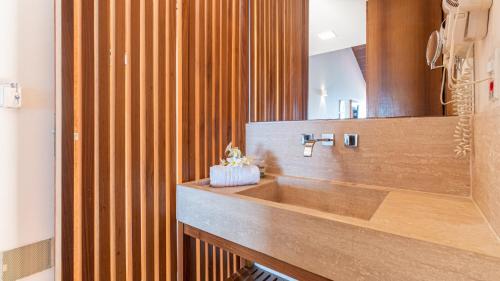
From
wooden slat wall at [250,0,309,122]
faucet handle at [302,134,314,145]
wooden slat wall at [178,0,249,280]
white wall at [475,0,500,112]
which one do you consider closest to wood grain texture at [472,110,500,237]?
white wall at [475,0,500,112]

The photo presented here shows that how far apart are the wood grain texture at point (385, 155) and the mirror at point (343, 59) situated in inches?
3.6

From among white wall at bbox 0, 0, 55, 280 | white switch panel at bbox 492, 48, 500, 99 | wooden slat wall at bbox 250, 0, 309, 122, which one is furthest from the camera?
wooden slat wall at bbox 250, 0, 309, 122

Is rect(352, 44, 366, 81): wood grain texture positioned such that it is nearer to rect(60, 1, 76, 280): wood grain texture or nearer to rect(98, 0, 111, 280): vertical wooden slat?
rect(98, 0, 111, 280): vertical wooden slat

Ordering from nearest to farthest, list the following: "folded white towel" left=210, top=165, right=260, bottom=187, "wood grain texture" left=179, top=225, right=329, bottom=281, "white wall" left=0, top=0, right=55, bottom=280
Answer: "wood grain texture" left=179, top=225, right=329, bottom=281, "white wall" left=0, top=0, right=55, bottom=280, "folded white towel" left=210, top=165, right=260, bottom=187

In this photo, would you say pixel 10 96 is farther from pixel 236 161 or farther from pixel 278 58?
pixel 278 58

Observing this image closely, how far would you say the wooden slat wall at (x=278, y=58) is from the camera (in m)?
1.65

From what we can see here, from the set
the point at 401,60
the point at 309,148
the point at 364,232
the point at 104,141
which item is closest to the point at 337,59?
the point at 401,60

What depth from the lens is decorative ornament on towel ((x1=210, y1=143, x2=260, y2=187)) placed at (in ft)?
4.35

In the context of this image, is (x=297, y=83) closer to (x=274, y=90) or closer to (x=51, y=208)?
(x=274, y=90)

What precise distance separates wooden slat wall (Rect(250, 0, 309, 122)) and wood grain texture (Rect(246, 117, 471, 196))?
0.25 m

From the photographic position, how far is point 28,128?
1.01 metres

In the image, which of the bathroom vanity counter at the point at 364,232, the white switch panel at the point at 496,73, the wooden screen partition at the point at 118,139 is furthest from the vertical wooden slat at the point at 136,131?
the white switch panel at the point at 496,73

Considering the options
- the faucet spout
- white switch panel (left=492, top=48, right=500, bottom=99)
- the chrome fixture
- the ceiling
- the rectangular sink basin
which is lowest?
the rectangular sink basin

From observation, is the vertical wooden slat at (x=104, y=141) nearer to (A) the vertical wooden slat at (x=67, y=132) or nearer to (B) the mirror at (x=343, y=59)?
(A) the vertical wooden slat at (x=67, y=132)
